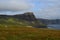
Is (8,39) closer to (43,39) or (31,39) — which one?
(31,39)

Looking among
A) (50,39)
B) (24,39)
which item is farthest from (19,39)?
(50,39)

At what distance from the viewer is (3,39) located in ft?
106

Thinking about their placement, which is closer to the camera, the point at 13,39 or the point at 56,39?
the point at 13,39

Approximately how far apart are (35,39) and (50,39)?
9.49ft

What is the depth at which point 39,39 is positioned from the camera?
32.8m

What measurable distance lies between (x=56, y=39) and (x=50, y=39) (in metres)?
1.54

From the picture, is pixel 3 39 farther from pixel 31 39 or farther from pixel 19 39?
pixel 31 39

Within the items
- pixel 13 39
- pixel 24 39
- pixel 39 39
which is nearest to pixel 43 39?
pixel 39 39

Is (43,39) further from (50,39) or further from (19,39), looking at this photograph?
(19,39)

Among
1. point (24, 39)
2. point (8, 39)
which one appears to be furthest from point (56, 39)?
point (8, 39)

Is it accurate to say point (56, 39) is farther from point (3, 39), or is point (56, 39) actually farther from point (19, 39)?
point (3, 39)

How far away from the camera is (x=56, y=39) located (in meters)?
34.1

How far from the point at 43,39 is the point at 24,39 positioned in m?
3.62

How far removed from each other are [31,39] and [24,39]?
129cm
